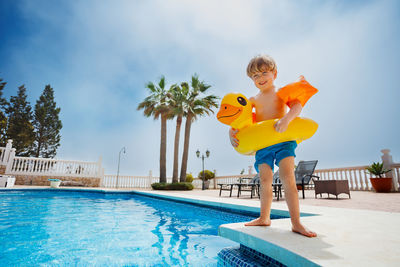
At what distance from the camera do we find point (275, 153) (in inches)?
66.4

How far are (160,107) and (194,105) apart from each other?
2.71 metres

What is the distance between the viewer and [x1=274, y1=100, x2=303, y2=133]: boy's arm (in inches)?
58.0

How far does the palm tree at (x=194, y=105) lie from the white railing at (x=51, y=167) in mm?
6827

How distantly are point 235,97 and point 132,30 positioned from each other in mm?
11200

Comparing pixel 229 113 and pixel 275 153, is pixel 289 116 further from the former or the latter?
pixel 229 113

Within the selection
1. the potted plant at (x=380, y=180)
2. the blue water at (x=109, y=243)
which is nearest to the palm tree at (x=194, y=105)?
the potted plant at (x=380, y=180)

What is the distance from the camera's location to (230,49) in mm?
8594

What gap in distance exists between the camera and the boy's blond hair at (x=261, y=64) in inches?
69.2

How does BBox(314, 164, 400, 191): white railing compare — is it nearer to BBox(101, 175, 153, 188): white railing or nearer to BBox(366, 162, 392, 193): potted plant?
BBox(366, 162, 392, 193): potted plant

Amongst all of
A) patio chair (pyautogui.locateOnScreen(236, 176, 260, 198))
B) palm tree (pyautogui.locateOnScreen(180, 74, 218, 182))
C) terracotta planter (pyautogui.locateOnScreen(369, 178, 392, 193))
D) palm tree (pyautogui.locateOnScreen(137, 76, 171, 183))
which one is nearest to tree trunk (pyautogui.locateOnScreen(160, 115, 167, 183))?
palm tree (pyautogui.locateOnScreen(137, 76, 171, 183))

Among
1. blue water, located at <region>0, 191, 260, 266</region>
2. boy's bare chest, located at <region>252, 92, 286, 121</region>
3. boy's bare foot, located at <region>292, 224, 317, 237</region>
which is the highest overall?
boy's bare chest, located at <region>252, 92, 286, 121</region>

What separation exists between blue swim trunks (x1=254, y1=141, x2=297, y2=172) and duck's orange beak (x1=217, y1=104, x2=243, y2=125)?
0.38m

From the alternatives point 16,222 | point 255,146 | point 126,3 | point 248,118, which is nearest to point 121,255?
point 255,146

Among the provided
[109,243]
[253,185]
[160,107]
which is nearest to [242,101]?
[109,243]
